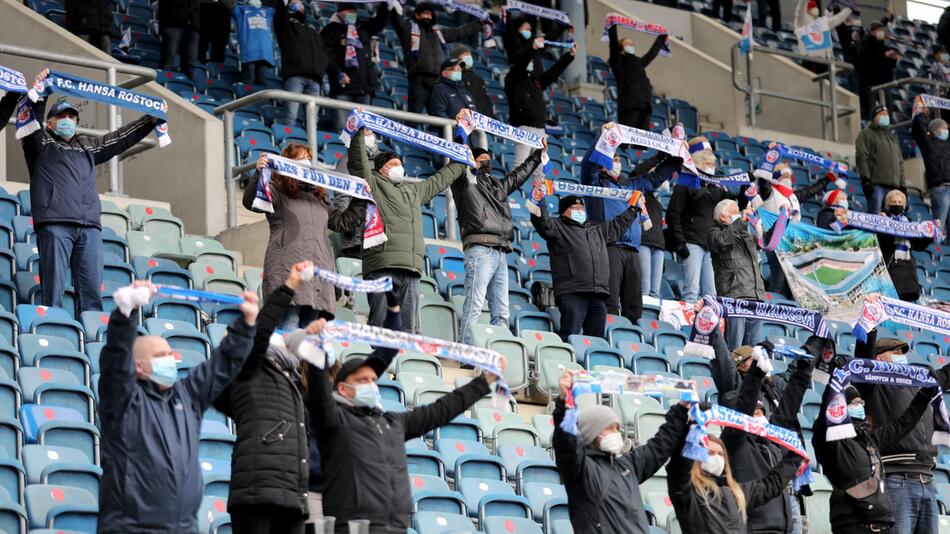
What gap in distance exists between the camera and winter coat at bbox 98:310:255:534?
6.26 metres

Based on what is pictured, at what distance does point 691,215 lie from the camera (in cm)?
1332

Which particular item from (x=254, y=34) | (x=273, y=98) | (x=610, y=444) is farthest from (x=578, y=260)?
(x=254, y=34)

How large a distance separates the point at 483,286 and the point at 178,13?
17.2 feet

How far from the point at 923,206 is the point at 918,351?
4794 mm

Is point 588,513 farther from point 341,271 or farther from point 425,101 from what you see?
point 425,101

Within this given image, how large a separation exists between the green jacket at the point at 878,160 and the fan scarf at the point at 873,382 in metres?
7.01

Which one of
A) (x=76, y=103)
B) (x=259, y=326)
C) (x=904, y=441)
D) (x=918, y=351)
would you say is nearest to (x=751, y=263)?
(x=918, y=351)

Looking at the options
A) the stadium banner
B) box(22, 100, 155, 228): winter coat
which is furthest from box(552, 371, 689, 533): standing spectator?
the stadium banner

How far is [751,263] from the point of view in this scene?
12.9 m

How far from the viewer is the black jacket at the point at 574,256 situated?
11.7 m

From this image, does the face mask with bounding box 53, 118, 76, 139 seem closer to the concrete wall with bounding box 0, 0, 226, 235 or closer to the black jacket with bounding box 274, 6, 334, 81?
the concrete wall with bounding box 0, 0, 226, 235

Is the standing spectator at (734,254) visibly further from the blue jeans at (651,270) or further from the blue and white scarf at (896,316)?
the blue and white scarf at (896,316)

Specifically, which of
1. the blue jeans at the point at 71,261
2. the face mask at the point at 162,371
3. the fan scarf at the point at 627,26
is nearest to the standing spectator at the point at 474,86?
the fan scarf at the point at 627,26

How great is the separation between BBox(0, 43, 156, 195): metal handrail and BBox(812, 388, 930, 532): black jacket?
18.6 ft
